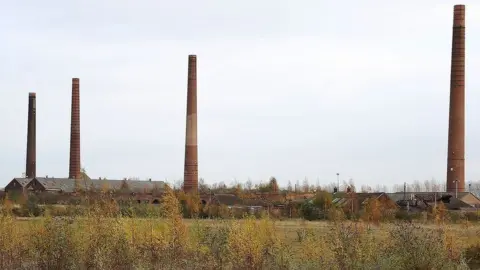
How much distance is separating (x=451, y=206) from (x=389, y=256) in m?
36.8

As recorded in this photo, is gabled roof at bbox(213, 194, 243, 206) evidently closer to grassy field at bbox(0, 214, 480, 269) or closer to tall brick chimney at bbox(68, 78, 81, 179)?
tall brick chimney at bbox(68, 78, 81, 179)

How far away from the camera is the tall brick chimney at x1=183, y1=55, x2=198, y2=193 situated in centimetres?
5538

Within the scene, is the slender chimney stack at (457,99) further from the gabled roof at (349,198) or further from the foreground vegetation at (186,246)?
the foreground vegetation at (186,246)

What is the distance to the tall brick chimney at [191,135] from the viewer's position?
55375mm

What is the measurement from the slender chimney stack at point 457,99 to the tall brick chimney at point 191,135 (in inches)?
760

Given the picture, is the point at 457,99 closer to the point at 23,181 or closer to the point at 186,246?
the point at 186,246

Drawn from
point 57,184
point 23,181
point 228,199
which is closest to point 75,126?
point 57,184

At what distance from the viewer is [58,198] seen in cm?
6134

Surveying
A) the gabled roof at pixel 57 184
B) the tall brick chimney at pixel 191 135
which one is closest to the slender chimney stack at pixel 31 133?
the gabled roof at pixel 57 184

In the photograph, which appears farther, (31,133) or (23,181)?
(23,181)

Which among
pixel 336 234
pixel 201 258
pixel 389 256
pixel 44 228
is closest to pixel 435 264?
pixel 389 256

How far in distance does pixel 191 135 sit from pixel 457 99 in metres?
20.3

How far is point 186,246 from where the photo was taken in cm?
1900

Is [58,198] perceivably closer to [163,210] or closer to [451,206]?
[451,206]
